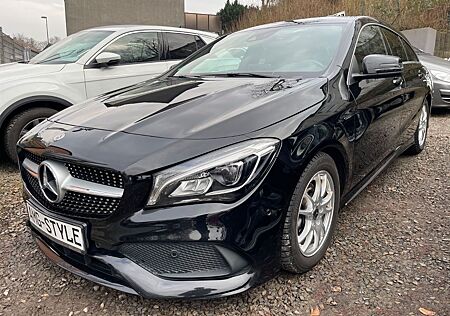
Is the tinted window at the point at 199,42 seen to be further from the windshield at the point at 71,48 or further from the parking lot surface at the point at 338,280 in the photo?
the parking lot surface at the point at 338,280

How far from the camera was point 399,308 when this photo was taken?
194cm

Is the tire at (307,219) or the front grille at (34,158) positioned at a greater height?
the front grille at (34,158)

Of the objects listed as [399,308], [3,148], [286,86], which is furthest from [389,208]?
[3,148]

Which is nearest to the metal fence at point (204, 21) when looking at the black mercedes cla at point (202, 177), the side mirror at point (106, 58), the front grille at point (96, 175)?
the side mirror at point (106, 58)

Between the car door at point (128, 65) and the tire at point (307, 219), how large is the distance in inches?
125

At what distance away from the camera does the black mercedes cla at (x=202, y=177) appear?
5.47ft

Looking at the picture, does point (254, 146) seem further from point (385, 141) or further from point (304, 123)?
point (385, 141)

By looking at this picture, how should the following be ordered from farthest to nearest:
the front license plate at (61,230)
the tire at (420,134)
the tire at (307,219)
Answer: the tire at (420,134) → the tire at (307,219) → the front license plate at (61,230)

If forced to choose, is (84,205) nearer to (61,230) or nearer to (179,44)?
(61,230)

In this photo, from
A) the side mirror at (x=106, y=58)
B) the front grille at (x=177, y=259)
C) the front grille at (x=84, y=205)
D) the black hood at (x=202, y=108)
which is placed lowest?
the front grille at (x=177, y=259)

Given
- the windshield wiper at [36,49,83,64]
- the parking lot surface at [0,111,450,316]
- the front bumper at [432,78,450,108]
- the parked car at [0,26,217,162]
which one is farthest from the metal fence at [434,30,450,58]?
the windshield wiper at [36,49,83,64]

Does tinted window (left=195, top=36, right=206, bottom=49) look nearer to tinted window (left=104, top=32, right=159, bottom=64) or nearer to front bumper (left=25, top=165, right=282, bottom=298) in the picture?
tinted window (left=104, top=32, right=159, bottom=64)

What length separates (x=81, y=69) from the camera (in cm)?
438

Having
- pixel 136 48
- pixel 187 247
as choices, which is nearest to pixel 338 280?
pixel 187 247
